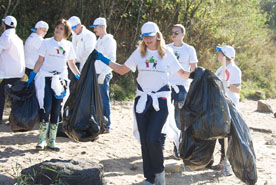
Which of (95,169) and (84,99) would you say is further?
(84,99)

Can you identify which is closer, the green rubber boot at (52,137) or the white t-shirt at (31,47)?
the green rubber boot at (52,137)

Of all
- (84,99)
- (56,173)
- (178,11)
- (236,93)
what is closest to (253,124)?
(236,93)

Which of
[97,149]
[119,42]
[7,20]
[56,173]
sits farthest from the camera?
[119,42]

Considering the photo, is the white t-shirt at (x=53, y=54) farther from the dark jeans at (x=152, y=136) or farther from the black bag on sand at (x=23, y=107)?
the dark jeans at (x=152, y=136)

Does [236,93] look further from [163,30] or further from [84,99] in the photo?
[163,30]

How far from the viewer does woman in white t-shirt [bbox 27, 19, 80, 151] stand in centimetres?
552

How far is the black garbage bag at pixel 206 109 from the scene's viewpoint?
165 inches

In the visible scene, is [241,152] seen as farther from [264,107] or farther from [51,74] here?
[264,107]

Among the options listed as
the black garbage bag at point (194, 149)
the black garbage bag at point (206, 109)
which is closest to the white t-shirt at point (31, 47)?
the black garbage bag at point (206, 109)

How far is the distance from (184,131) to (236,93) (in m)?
1.67

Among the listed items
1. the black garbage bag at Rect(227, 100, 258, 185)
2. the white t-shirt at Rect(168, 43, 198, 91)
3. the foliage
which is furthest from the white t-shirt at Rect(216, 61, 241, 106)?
the foliage

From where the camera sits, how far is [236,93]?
18.8 ft

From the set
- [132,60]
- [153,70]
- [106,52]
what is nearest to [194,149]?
[153,70]

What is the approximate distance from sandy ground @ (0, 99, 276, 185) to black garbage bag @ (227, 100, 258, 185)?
84 centimetres
